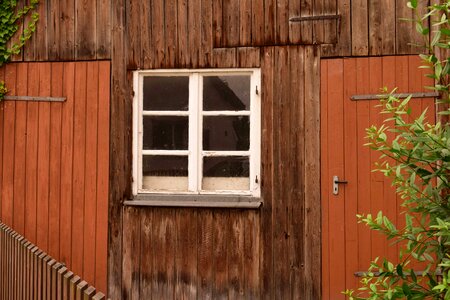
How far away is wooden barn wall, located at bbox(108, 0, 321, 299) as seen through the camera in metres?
4.89

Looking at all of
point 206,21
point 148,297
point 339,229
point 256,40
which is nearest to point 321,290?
point 339,229

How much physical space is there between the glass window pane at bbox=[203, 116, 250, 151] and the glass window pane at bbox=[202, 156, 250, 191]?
133 millimetres

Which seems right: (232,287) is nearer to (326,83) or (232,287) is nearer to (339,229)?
(339,229)

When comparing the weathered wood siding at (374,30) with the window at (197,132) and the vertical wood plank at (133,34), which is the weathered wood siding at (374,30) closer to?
the window at (197,132)

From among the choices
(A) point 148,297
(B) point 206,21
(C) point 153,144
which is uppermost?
(B) point 206,21

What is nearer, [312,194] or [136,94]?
[312,194]

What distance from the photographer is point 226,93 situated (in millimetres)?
5145

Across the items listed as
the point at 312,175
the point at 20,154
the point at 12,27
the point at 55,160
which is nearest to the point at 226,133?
the point at 312,175

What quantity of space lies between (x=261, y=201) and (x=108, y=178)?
175 cm

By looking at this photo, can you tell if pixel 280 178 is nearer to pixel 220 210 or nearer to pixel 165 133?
pixel 220 210

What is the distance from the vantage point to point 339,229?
15.8 feet

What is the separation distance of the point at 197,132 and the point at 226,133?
1.07 feet

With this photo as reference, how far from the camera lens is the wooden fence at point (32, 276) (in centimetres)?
258

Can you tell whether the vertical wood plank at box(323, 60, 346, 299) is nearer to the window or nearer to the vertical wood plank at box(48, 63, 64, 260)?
the window
